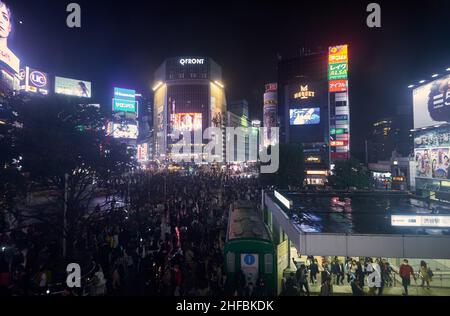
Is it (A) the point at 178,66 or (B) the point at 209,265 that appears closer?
(B) the point at 209,265

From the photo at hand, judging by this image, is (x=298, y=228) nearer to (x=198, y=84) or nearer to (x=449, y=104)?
(x=449, y=104)

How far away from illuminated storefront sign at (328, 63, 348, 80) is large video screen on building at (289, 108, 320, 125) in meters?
8.24

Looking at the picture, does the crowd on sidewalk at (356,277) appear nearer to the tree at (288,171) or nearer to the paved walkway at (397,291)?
the paved walkway at (397,291)

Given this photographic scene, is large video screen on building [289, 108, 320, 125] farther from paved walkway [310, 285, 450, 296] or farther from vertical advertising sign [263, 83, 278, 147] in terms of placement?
paved walkway [310, 285, 450, 296]

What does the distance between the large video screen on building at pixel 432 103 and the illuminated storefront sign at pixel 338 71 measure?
26231mm

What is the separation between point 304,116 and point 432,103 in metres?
34.8

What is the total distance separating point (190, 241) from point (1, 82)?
130ft

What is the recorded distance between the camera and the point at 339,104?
55.1 metres

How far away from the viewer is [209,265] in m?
11.1

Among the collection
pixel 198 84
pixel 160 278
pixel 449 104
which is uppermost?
pixel 198 84

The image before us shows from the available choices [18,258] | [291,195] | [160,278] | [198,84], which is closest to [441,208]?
[291,195]

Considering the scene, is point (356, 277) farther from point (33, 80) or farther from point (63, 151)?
point (33, 80)

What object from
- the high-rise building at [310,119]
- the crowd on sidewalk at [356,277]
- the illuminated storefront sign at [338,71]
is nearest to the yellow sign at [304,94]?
the high-rise building at [310,119]

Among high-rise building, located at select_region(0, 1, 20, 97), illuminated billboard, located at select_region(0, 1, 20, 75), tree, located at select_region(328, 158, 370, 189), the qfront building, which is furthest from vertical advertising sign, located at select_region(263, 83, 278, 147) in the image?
illuminated billboard, located at select_region(0, 1, 20, 75)
